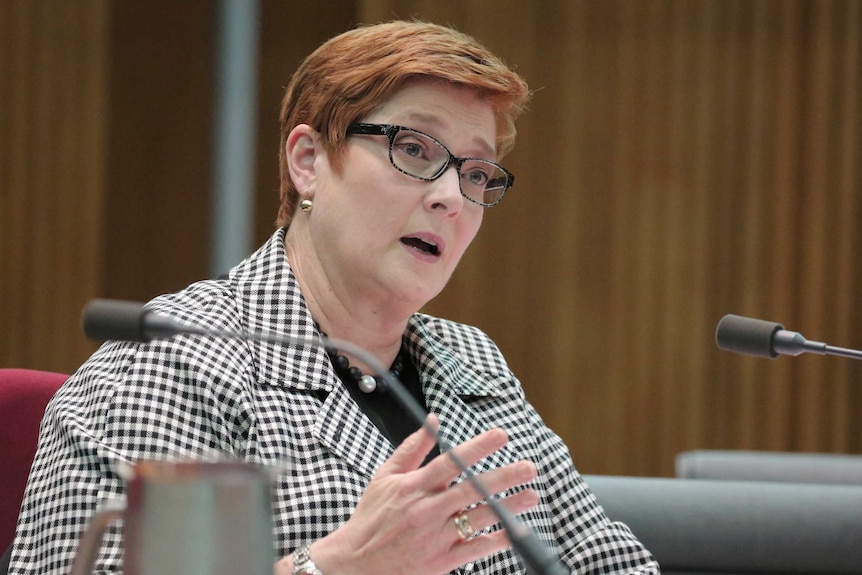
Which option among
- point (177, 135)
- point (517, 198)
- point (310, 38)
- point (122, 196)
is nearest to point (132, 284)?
point (122, 196)

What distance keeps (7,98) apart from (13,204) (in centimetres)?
38

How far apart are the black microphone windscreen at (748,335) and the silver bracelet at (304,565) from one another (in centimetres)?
51

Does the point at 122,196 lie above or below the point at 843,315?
above

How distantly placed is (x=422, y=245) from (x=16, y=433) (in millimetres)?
628

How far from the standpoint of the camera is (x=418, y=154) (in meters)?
1.52

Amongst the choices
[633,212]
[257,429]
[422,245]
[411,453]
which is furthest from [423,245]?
[633,212]

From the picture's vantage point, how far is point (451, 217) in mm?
1529

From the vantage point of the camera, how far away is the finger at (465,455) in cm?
93

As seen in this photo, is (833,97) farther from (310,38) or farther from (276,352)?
(276,352)

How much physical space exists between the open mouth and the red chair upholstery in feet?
1.80

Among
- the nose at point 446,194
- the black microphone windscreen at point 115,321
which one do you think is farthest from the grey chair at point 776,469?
the black microphone windscreen at point 115,321

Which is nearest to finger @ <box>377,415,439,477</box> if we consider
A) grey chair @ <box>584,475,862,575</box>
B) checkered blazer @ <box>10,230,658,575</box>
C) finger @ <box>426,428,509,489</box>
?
finger @ <box>426,428,509,489</box>

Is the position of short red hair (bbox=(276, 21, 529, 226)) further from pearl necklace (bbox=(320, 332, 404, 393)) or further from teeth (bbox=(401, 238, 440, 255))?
pearl necklace (bbox=(320, 332, 404, 393))

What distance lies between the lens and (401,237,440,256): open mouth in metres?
1.52
